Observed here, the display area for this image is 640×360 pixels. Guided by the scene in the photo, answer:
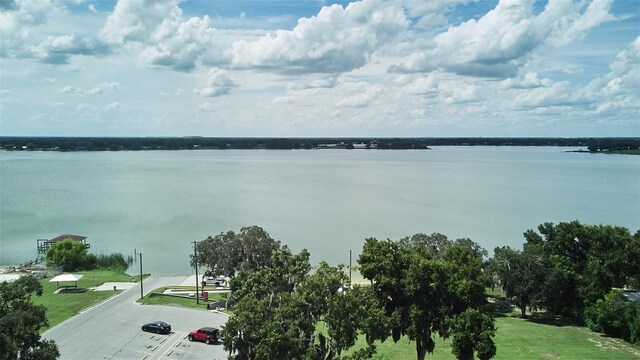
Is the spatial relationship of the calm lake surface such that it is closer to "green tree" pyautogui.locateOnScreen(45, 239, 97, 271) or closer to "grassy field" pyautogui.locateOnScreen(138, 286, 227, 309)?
"green tree" pyautogui.locateOnScreen(45, 239, 97, 271)

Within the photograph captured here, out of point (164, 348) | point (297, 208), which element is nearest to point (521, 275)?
point (164, 348)

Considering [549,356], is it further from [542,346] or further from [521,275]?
[521,275]

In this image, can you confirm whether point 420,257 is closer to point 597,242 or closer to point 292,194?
point 597,242

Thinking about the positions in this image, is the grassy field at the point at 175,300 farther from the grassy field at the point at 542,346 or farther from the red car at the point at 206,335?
the grassy field at the point at 542,346

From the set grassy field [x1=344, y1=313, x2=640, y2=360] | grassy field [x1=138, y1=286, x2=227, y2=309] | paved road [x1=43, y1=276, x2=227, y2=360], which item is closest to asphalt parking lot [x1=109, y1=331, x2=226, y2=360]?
paved road [x1=43, y1=276, x2=227, y2=360]

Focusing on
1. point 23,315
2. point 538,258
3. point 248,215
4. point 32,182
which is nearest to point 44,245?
point 248,215

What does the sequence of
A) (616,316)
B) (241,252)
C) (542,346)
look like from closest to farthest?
(542,346) → (616,316) → (241,252)
